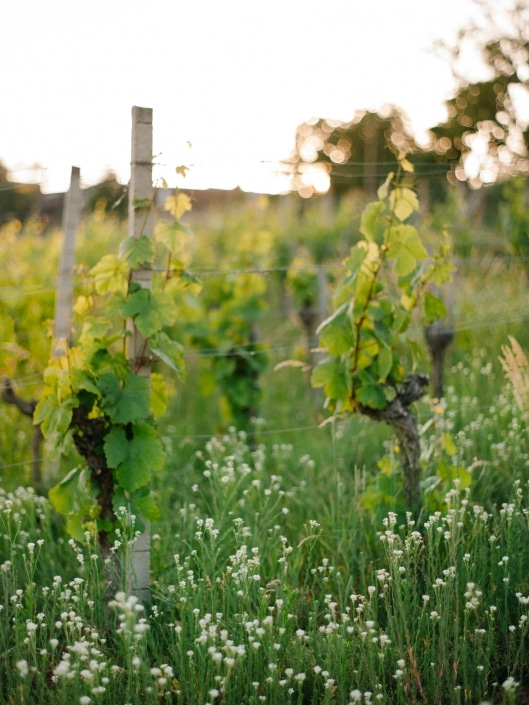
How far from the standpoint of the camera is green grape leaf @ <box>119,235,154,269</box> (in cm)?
308

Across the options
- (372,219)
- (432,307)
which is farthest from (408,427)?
(372,219)

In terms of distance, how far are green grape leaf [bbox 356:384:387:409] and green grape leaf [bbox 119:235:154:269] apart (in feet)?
4.05

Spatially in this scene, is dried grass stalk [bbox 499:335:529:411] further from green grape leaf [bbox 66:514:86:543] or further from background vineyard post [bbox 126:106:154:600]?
green grape leaf [bbox 66:514:86:543]

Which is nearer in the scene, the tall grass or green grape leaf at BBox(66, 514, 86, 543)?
the tall grass

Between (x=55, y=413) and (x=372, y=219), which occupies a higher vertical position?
(x=372, y=219)

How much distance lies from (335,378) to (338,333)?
0.27 m

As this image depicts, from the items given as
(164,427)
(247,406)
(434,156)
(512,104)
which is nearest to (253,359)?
(247,406)

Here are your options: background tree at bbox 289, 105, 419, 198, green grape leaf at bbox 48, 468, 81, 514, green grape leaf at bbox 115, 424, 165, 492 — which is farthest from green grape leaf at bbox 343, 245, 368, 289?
background tree at bbox 289, 105, 419, 198

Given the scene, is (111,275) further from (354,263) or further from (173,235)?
(354,263)

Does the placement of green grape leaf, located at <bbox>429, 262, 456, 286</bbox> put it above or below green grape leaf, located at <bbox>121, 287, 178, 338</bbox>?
above

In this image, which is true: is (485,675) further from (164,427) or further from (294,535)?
(164,427)

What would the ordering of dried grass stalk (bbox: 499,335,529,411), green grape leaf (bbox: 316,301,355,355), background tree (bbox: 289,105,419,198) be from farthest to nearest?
1. background tree (bbox: 289,105,419,198)
2. dried grass stalk (bbox: 499,335,529,411)
3. green grape leaf (bbox: 316,301,355,355)

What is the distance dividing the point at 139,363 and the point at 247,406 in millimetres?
3169

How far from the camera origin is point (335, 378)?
3594mm
